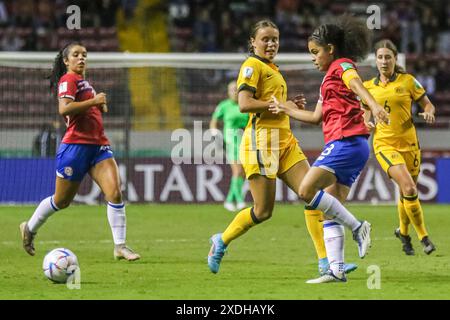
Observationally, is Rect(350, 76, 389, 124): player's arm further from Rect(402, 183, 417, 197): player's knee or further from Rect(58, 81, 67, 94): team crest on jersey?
Rect(58, 81, 67, 94): team crest on jersey

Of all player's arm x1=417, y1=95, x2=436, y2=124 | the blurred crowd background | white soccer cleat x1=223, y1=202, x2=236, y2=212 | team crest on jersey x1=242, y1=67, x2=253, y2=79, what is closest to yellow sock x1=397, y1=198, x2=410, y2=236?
player's arm x1=417, y1=95, x2=436, y2=124

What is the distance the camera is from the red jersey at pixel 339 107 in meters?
9.24

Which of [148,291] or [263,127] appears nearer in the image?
[148,291]

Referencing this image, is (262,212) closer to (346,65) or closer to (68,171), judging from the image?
(346,65)

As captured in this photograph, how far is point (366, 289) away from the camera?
8828mm

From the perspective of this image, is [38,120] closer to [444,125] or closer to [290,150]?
[444,125]

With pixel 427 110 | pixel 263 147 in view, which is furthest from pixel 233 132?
pixel 263 147

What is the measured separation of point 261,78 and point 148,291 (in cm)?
232

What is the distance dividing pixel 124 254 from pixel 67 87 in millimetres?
1839

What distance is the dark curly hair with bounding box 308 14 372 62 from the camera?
9.27 metres

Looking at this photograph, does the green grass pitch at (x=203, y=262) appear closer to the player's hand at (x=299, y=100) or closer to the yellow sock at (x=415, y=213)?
the yellow sock at (x=415, y=213)

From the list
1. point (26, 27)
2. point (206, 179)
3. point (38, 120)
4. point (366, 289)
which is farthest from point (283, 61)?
point (366, 289)

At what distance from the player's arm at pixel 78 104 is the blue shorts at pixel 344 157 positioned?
2.68 metres

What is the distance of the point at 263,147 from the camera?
986 centimetres
